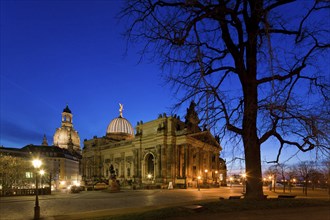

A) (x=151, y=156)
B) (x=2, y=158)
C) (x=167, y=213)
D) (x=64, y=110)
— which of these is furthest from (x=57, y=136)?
(x=167, y=213)

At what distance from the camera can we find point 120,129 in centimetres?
12081

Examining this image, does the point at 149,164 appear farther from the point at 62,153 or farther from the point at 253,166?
the point at 62,153

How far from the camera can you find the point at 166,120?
79.4 meters

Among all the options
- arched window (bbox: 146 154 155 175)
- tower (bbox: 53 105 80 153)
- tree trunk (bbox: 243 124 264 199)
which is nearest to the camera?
tree trunk (bbox: 243 124 264 199)

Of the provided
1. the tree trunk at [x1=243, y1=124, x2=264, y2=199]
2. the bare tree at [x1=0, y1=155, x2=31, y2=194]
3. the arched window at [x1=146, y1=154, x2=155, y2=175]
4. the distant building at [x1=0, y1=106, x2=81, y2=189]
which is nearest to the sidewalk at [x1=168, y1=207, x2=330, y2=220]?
the tree trunk at [x1=243, y1=124, x2=264, y2=199]

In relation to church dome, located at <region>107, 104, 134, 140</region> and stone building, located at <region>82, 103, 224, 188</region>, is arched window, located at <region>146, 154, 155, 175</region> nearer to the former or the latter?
stone building, located at <region>82, 103, 224, 188</region>

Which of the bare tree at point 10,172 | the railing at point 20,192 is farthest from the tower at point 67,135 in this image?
the railing at point 20,192

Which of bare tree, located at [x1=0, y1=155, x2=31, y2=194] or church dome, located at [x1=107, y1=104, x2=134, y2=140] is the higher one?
church dome, located at [x1=107, y1=104, x2=134, y2=140]

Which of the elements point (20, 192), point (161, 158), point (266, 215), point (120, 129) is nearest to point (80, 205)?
point (266, 215)

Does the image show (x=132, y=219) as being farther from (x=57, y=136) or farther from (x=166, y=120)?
(x=57, y=136)

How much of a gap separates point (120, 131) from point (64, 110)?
91426 mm

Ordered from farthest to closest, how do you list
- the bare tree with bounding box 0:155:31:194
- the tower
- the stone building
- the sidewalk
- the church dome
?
the tower < the church dome < the stone building < the bare tree with bounding box 0:155:31:194 < the sidewalk

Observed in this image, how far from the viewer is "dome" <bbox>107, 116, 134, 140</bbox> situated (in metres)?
119

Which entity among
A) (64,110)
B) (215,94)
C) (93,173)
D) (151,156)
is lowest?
(93,173)
